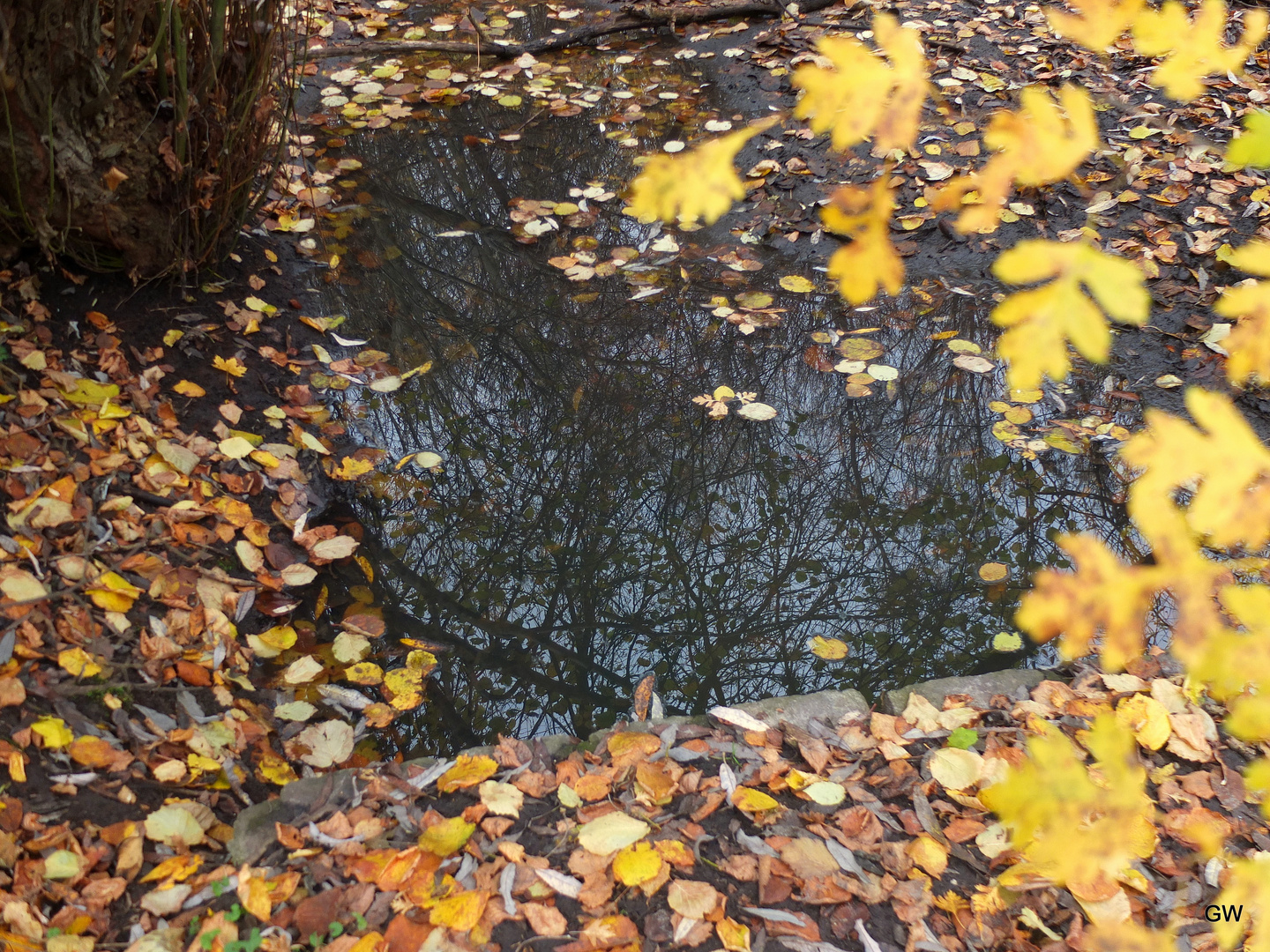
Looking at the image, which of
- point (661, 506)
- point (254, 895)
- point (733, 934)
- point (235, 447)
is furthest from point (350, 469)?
point (733, 934)

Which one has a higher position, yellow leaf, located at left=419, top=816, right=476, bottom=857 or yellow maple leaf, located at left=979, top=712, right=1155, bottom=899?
yellow maple leaf, located at left=979, top=712, right=1155, bottom=899

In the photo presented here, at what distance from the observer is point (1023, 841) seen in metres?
0.86

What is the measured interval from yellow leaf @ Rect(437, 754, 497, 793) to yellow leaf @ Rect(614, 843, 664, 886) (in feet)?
1.19

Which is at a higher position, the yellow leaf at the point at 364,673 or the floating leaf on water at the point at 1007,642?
the yellow leaf at the point at 364,673

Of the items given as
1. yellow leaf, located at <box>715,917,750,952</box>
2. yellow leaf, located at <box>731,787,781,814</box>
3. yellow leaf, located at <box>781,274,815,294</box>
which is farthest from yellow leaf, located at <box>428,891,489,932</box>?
yellow leaf, located at <box>781,274,815,294</box>

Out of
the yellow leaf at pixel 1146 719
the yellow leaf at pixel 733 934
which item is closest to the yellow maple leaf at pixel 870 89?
the yellow leaf at pixel 733 934

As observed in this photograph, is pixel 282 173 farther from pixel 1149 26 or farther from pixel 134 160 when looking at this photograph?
pixel 1149 26

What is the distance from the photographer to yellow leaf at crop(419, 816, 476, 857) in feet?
5.53

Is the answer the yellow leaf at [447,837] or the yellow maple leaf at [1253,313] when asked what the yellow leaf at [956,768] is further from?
the yellow maple leaf at [1253,313]

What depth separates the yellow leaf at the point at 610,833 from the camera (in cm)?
170

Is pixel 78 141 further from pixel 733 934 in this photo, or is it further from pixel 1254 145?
pixel 1254 145

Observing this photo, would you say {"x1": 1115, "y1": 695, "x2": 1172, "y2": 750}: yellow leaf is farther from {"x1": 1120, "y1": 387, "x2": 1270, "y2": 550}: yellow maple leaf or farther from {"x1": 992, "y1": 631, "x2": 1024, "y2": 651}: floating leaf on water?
{"x1": 1120, "y1": 387, "x2": 1270, "y2": 550}: yellow maple leaf

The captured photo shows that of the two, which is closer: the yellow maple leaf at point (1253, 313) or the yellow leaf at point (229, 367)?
the yellow maple leaf at point (1253, 313)

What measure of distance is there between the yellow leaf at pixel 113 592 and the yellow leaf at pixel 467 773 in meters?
0.86
